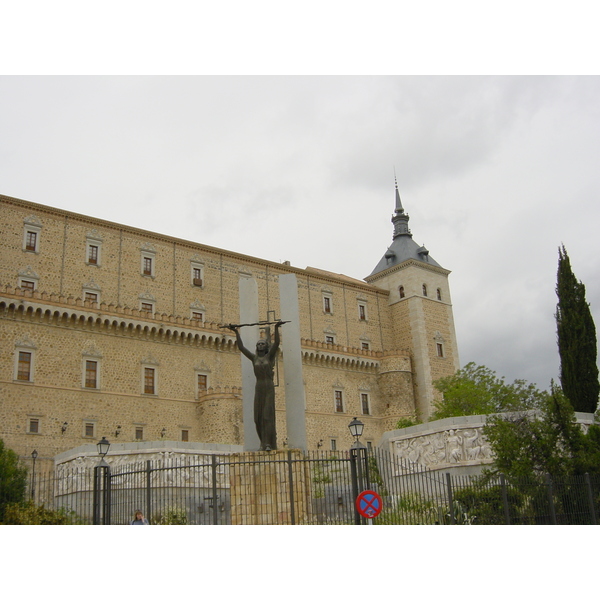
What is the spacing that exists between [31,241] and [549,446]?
25.8 m

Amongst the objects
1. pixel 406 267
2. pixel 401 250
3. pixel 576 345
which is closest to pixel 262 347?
pixel 576 345

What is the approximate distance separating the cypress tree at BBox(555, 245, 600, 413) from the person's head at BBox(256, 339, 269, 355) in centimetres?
1846

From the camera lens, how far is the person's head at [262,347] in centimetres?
1326

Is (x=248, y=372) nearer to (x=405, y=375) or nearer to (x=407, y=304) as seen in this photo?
(x=405, y=375)

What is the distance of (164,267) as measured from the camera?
1519 inches

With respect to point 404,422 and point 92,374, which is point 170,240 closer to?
point 92,374

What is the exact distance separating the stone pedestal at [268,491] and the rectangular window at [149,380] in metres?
22.5

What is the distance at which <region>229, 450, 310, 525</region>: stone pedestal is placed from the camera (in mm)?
12234

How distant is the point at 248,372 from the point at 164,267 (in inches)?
1009

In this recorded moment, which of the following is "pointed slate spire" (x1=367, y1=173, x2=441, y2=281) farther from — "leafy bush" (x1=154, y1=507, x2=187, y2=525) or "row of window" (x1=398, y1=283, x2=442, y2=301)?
"leafy bush" (x1=154, y1=507, x2=187, y2=525)

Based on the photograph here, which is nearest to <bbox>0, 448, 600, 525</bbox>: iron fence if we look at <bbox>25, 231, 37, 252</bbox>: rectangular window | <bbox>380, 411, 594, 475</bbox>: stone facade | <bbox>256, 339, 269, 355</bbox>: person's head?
<bbox>256, 339, 269, 355</bbox>: person's head

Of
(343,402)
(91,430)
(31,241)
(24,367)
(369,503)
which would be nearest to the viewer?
(369,503)

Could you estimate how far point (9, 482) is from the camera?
65.4 feet

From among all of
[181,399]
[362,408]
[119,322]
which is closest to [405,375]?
[362,408]
